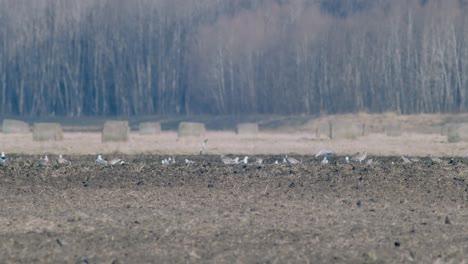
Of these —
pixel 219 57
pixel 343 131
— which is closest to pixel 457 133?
pixel 343 131

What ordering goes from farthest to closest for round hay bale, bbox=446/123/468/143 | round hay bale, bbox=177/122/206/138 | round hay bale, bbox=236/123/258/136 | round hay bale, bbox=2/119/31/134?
round hay bale, bbox=2/119/31/134 → round hay bale, bbox=236/123/258/136 → round hay bale, bbox=177/122/206/138 → round hay bale, bbox=446/123/468/143

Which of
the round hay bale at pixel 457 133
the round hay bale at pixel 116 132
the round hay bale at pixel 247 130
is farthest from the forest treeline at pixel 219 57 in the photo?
the round hay bale at pixel 116 132

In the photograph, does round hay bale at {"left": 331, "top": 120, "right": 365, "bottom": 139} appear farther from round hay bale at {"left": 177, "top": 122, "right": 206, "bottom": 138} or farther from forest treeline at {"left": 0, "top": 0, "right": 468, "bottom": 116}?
forest treeline at {"left": 0, "top": 0, "right": 468, "bottom": 116}

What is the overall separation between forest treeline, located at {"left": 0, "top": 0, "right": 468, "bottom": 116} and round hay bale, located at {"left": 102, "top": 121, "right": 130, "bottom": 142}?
115 ft

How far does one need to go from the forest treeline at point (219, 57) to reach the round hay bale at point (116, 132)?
3493 cm

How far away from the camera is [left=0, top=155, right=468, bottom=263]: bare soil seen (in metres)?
12.9

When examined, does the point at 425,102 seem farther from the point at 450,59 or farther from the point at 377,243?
the point at 377,243

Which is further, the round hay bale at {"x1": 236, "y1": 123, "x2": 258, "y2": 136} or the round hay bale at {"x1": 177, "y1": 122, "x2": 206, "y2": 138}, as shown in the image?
the round hay bale at {"x1": 236, "y1": 123, "x2": 258, "y2": 136}

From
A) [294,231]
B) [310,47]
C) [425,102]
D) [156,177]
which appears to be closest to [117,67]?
[310,47]

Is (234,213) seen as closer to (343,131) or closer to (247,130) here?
(343,131)

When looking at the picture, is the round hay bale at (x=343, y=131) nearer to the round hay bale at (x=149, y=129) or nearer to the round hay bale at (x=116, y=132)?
the round hay bale at (x=116, y=132)

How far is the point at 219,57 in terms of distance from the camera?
8312 centimetres

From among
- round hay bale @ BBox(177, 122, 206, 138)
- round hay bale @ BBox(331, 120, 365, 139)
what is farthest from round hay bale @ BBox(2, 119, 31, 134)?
round hay bale @ BBox(331, 120, 365, 139)

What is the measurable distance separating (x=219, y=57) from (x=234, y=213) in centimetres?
6700
